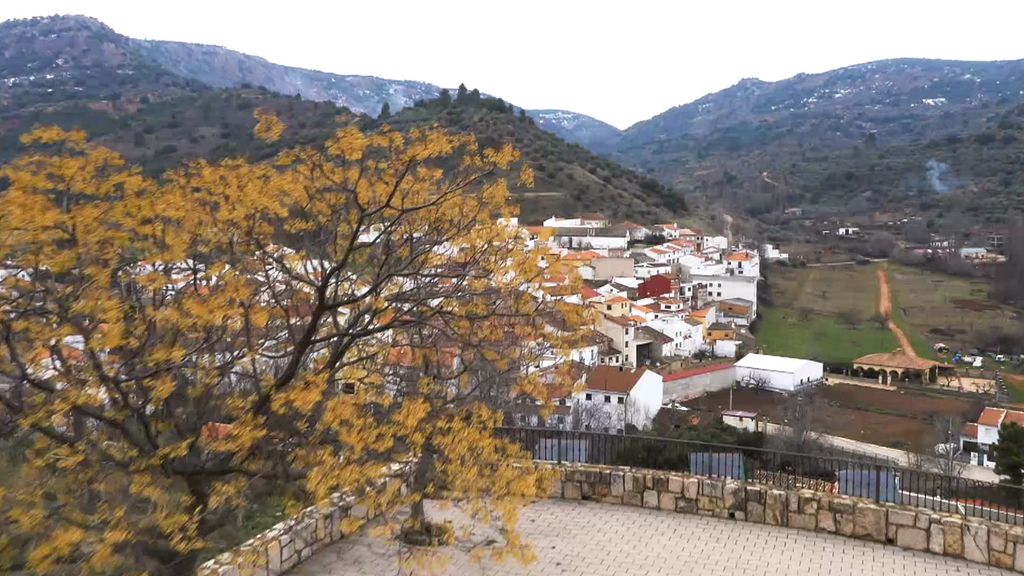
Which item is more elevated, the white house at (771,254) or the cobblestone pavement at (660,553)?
the cobblestone pavement at (660,553)

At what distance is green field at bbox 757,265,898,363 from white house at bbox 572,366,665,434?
56.8 feet

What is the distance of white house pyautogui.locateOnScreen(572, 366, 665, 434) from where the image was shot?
94.2 feet

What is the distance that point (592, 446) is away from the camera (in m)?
9.57

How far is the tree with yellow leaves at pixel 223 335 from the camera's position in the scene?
185 inches

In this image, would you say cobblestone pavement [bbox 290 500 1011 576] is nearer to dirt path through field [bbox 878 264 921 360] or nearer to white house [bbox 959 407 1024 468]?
white house [bbox 959 407 1024 468]

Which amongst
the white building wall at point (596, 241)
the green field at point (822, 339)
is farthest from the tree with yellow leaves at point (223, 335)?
the white building wall at point (596, 241)

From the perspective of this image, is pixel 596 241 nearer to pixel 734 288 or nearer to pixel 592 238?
pixel 592 238

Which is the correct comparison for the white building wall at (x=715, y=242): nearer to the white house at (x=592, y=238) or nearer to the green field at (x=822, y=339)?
the white house at (x=592, y=238)

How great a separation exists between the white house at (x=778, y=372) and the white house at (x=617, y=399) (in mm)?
8905

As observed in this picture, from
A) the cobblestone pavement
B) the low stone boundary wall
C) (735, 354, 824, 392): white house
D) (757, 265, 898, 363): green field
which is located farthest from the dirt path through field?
the cobblestone pavement

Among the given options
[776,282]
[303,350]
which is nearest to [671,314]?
[776,282]

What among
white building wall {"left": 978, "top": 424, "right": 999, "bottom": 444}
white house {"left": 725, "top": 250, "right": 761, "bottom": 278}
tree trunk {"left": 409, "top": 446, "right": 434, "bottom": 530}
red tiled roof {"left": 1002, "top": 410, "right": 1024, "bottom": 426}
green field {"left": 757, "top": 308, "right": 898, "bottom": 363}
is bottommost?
green field {"left": 757, "top": 308, "right": 898, "bottom": 363}

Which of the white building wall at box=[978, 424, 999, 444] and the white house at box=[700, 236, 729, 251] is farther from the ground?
the white house at box=[700, 236, 729, 251]

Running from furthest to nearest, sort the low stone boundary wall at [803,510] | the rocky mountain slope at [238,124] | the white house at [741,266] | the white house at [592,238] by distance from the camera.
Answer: the rocky mountain slope at [238,124], the white house at [592,238], the white house at [741,266], the low stone boundary wall at [803,510]
